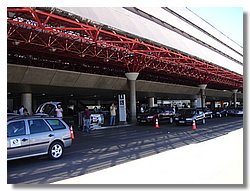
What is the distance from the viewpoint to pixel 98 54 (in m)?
27.4

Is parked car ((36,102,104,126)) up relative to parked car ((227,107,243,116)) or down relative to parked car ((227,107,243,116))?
up

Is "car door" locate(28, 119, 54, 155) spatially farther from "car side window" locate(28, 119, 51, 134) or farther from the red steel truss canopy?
the red steel truss canopy

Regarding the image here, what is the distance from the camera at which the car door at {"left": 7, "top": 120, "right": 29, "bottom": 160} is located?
861 cm

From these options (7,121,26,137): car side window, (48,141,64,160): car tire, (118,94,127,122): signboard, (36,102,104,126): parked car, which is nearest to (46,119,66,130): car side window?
(48,141,64,160): car tire

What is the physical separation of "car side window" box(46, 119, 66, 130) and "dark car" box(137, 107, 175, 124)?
16497mm

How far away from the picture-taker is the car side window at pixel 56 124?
10.2 m

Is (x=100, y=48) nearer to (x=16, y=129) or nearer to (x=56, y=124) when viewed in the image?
(x=56, y=124)

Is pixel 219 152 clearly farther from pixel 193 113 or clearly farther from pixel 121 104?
pixel 121 104

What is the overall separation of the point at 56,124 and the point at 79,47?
16.0 metres

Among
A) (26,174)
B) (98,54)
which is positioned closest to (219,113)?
(98,54)

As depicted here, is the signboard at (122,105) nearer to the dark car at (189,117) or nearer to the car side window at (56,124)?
the dark car at (189,117)

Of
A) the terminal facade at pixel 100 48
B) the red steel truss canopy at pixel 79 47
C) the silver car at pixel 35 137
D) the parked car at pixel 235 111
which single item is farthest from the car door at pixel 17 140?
the parked car at pixel 235 111

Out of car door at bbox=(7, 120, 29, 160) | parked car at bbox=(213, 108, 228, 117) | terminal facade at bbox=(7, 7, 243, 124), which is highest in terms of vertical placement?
terminal facade at bbox=(7, 7, 243, 124)

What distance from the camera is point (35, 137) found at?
933 centimetres
